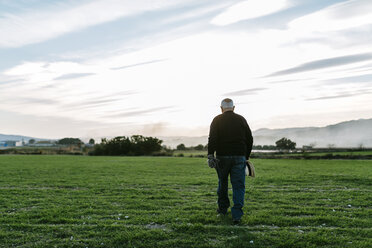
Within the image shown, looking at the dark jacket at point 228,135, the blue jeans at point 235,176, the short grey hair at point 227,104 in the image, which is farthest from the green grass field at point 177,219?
the short grey hair at point 227,104

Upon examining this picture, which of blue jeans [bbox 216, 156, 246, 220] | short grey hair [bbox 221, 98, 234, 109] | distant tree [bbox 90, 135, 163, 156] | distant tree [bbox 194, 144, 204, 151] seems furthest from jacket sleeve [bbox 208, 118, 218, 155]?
distant tree [bbox 194, 144, 204, 151]

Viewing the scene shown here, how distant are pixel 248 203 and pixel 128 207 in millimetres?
3964

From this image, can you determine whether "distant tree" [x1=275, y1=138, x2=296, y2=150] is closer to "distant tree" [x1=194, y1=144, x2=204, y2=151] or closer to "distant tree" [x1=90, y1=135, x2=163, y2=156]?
"distant tree" [x1=194, y1=144, x2=204, y2=151]

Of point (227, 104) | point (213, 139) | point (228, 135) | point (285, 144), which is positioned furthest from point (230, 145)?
point (285, 144)

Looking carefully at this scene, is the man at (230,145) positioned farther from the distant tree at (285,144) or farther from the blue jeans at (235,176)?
the distant tree at (285,144)

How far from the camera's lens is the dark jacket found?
8.24 meters

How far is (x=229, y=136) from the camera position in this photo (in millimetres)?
8266

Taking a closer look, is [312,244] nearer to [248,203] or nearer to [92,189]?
[248,203]

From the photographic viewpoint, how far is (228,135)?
27.1 feet

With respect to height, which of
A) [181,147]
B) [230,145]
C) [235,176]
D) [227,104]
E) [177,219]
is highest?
[227,104]

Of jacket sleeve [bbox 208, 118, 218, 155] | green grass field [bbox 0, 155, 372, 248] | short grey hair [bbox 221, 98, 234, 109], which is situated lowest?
green grass field [bbox 0, 155, 372, 248]

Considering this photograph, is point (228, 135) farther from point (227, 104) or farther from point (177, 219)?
point (177, 219)

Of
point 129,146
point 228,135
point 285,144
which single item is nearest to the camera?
point 228,135

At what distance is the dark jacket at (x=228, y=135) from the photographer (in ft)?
27.0
